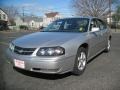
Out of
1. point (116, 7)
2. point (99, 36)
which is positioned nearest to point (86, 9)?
point (116, 7)

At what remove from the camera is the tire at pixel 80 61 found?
14.7 feet

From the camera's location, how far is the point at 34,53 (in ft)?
13.1

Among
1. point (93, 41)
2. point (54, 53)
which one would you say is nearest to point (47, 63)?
point (54, 53)

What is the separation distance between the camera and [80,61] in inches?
189

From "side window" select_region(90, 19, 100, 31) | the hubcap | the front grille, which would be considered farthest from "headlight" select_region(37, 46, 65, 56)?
"side window" select_region(90, 19, 100, 31)

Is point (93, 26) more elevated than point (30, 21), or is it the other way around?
point (30, 21)

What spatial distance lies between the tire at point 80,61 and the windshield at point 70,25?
71 centimetres

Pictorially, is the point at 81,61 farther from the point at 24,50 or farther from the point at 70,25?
the point at 24,50

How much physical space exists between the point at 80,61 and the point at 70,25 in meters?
1.28

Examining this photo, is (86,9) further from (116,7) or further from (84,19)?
(84,19)

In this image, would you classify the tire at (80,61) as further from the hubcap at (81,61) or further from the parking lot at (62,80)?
the parking lot at (62,80)

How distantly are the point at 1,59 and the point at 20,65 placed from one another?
229 centimetres

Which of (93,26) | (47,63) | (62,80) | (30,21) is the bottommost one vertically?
(62,80)

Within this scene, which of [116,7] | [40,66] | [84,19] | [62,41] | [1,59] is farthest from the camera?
[116,7]
